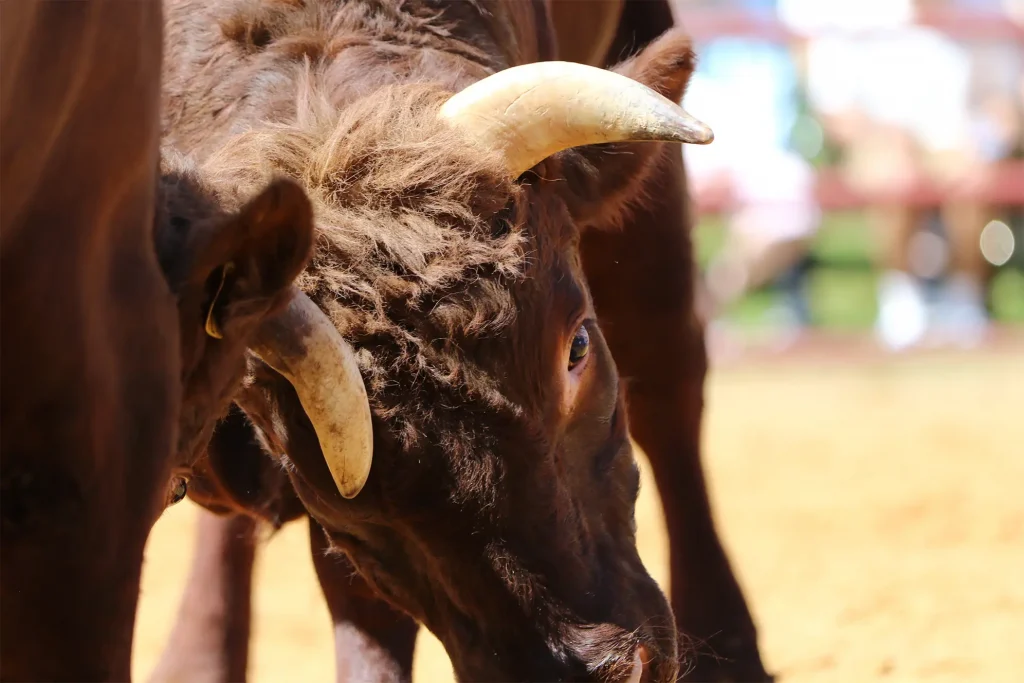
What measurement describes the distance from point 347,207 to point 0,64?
95 centimetres

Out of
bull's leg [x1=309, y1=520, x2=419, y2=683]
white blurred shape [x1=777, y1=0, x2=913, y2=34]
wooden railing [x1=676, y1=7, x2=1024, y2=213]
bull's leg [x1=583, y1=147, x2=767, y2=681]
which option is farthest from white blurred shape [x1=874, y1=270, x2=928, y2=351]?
bull's leg [x1=309, y1=520, x2=419, y2=683]

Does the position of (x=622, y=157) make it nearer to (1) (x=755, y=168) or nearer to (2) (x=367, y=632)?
(2) (x=367, y=632)

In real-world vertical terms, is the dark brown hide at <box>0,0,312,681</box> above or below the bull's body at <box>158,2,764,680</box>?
above

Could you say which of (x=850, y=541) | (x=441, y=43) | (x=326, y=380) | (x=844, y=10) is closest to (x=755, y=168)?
(x=844, y=10)

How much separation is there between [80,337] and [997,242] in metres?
13.5

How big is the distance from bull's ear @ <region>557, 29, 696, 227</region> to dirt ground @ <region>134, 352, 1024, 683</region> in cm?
147

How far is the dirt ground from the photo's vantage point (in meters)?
5.16

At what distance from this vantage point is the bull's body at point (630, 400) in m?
3.47

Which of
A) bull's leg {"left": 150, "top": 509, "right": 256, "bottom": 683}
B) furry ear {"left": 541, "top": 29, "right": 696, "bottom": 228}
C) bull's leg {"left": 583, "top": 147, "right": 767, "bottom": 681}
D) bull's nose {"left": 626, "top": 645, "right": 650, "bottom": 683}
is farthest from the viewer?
bull's leg {"left": 150, "top": 509, "right": 256, "bottom": 683}

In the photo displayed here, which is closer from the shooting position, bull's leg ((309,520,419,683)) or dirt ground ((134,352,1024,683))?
bull's leg ((309,520,419,683))

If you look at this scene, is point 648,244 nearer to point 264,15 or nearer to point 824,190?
point 264,15

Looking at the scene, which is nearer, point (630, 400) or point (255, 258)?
point (255, 258)

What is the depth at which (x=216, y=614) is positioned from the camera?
4.79 meters

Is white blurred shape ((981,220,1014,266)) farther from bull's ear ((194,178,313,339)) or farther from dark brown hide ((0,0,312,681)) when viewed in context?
dark brown hide ((0,0,312,681))
